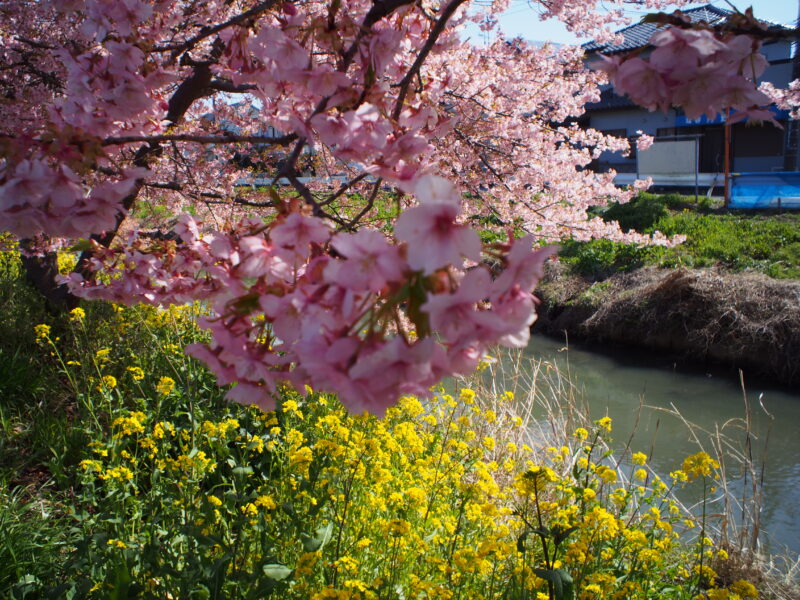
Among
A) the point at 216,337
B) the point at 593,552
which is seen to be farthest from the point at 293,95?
the point at 593,552

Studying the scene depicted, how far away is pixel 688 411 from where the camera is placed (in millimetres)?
6270

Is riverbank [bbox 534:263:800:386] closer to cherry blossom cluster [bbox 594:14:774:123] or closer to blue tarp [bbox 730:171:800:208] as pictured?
blue tarp [bbox 730:171:800:208]

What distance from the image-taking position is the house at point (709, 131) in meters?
16.1

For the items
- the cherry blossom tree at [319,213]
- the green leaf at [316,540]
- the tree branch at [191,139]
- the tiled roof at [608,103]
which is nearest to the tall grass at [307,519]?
the green leaf at [316,540]

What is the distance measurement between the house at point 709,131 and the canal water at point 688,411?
9704mm

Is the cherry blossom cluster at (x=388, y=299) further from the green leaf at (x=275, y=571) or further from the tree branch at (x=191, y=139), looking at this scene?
the green leaf at (x=275, y=571)

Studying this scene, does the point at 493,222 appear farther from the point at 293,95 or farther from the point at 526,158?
the point at 293,95

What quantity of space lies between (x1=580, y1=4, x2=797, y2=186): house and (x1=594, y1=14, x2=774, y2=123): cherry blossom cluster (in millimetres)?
15753

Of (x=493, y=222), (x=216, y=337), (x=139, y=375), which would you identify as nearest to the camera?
(x=216, y=337)

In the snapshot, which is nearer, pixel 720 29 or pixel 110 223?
pixel 720 29

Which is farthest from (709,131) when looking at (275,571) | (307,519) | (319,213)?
(319,213)

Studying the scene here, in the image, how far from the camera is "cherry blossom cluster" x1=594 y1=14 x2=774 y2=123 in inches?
37.9

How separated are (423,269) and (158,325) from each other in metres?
3.82

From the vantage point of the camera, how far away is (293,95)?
1.37m
